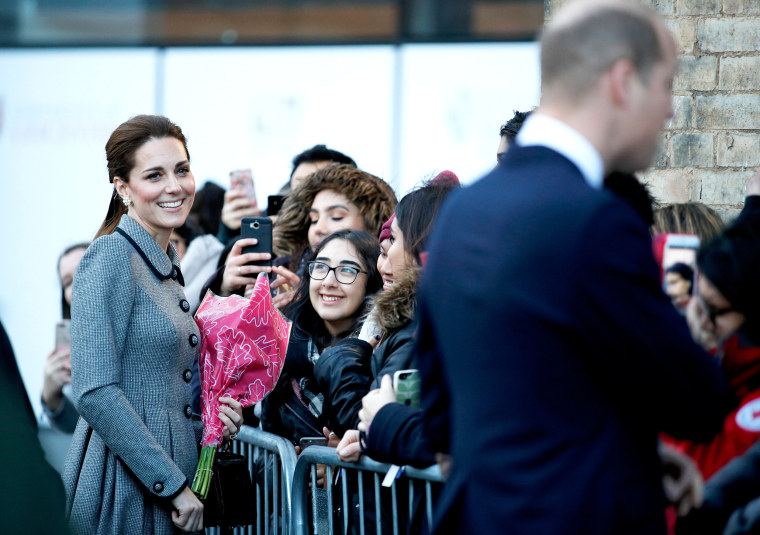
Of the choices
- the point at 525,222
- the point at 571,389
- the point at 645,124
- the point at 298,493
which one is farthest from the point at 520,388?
the point at 298,493

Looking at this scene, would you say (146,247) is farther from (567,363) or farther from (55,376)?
(55,376)

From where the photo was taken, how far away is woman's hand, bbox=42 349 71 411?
495 centimetres

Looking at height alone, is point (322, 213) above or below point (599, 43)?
below

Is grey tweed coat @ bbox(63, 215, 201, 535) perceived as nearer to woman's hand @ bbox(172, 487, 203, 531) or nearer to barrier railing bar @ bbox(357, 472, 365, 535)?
woman's hand @ bbox(172, 487, 203, 531)

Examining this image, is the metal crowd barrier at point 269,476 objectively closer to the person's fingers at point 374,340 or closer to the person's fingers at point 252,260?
the person's fingers at point 374,340

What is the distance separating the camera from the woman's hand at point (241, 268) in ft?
12.8

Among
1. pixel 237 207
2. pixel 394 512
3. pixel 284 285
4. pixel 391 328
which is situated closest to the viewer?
pixel 394 512

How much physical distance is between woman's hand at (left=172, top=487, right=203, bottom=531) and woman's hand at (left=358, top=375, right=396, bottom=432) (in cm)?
78

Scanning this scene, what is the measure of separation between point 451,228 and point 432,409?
44 cm

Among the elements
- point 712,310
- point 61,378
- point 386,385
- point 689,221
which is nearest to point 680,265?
point 712,310

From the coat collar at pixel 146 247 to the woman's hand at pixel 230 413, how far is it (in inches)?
18.1

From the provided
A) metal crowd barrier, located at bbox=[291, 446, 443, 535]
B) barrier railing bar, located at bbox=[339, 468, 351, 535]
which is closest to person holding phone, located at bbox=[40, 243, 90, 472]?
metal crowd barrier, located at bbox=[291, 446, 443, 535]

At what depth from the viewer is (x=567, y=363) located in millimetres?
1626

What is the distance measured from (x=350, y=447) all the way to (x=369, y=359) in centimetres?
37
